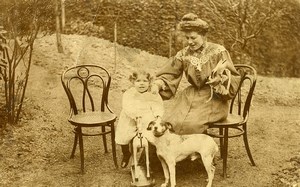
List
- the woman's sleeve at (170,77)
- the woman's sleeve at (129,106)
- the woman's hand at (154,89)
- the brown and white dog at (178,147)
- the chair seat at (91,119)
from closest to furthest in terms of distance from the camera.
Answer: the brown and white dog at (178,147), the woman's sleeve at (129,106), the woman's hand at (154,89), the chair seat at (91,119), the woman's sleeve at (170,77)

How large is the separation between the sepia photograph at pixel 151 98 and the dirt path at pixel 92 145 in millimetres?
17

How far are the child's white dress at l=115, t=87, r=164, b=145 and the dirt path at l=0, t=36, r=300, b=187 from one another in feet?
1.81

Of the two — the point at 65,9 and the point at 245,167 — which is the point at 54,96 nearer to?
the point at 65,9

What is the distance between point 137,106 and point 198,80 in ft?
2.56

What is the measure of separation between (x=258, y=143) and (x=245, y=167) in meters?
0.87

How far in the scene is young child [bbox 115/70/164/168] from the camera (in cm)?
485

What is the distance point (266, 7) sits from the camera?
852cm

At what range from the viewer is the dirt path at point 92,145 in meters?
5.27

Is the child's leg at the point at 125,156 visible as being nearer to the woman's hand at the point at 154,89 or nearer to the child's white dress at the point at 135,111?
the child's white dress at the point at 135,111

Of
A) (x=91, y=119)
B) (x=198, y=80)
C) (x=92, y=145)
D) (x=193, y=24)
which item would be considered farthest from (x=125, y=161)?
(x=193, y=24)


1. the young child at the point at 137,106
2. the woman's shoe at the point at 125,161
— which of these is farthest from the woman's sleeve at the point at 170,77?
the woman's shoe at the point at 125,161

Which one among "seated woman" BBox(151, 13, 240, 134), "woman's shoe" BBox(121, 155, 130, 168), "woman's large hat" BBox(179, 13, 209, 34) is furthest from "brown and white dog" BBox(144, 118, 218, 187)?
"woman's large hat" BBox(179, 13, 209, 34)

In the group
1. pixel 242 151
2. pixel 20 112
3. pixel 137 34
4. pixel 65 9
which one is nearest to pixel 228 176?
pixel 242 151

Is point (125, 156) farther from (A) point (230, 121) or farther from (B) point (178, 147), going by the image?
(A) point (230, 121)
